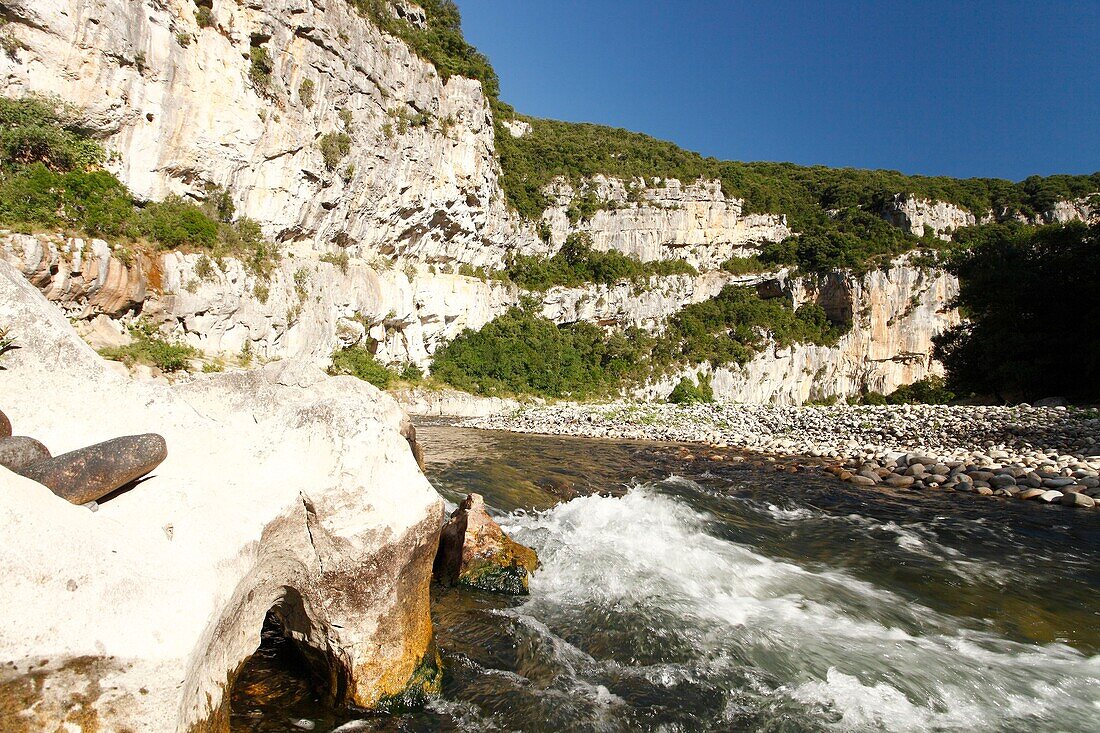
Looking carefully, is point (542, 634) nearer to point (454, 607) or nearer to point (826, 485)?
point (454, 607)

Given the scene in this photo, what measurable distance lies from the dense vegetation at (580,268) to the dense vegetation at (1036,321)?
2743cm

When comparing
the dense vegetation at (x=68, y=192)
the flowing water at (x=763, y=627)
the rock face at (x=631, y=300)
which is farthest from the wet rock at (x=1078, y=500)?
the rock face at (x=631, y=300)

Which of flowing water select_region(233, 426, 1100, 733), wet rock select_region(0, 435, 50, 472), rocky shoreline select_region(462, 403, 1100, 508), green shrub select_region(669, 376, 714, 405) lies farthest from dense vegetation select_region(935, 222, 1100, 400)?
wet rock select_region(0, 435, 50, 472)

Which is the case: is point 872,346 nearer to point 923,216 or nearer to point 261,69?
point 923,216

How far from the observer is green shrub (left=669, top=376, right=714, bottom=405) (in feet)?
134

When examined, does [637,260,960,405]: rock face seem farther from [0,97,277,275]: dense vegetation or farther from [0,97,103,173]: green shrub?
[0,97,103,173]: green shrub

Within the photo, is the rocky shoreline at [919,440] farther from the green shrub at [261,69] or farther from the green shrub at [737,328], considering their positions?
the green shrub at [737,328]

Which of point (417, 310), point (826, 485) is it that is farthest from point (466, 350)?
point (826, 485)

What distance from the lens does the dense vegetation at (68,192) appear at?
1698 centimetres

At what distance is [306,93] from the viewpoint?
2783cm

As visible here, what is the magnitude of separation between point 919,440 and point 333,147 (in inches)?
1248

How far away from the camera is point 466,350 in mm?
36594

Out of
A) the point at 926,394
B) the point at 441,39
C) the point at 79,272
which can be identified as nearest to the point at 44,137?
the point at 79,272

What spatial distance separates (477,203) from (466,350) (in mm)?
12212
